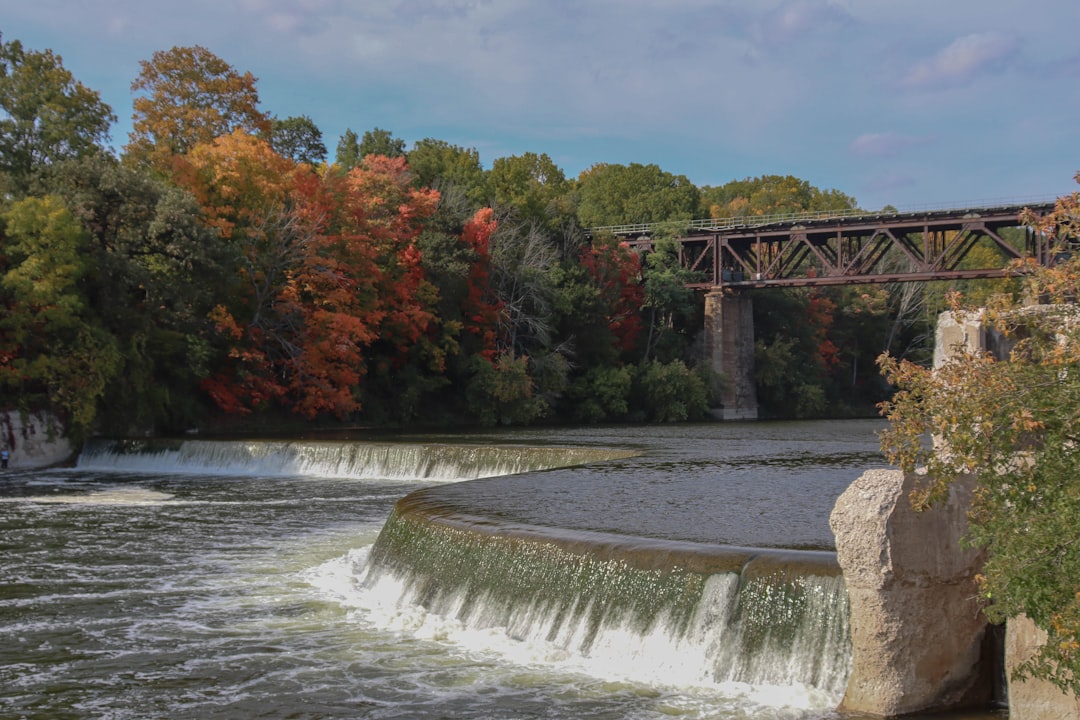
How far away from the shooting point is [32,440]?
1148 inches

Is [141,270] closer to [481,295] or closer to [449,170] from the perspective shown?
[481,295]

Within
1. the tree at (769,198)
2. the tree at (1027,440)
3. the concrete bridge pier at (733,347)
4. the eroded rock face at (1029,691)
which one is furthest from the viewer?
the tree at (769,198)

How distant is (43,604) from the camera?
41.5 feet

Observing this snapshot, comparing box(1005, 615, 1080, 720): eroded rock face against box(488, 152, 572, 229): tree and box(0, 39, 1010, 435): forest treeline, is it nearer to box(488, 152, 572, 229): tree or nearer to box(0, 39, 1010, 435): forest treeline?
box(0, 39, 1010, 435): forest treeline

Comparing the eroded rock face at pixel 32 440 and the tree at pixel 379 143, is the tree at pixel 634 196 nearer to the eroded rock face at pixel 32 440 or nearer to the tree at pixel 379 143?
the tree at pixel 379 143

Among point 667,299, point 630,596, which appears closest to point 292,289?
point 667,299

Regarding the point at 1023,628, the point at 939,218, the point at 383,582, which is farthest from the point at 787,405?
the point at 1023,628

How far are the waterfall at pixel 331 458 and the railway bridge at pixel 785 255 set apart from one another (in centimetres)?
3407

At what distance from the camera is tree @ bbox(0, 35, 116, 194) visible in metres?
39.5

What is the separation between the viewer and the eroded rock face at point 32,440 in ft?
94.2

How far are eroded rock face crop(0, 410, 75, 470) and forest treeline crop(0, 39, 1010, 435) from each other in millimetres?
476

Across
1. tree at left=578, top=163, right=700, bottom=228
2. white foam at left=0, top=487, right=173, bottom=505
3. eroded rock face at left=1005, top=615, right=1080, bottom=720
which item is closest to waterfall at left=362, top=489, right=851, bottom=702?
eroded rock face at left=1005, top=615, right=1080, bottom=720

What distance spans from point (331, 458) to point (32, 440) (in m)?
8.93

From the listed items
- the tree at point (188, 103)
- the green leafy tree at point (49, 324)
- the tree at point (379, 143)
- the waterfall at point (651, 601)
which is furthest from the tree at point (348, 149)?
the waterfall at point (651, 601)
